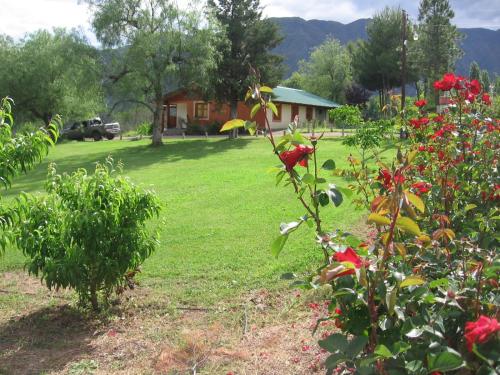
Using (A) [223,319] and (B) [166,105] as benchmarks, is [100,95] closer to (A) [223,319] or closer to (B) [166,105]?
(B) [166,105]

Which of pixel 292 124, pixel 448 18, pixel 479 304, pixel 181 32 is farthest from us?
pixel 448 18

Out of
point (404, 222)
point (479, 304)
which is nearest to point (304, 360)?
point (479, 304)

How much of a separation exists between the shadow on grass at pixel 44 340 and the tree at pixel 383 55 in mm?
41257

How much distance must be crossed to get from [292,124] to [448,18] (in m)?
45.3

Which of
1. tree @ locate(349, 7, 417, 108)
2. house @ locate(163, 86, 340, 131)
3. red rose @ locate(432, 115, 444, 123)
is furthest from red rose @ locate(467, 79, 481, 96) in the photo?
tree @ locate(349, 7, 417, 108)

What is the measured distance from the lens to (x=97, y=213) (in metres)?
4.12

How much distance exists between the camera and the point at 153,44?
74.1 feet

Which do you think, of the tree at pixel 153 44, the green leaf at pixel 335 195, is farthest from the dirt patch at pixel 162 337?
the tree at pixel 153 44

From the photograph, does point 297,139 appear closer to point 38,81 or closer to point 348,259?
point 348,259

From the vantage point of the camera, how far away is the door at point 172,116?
3731 cm

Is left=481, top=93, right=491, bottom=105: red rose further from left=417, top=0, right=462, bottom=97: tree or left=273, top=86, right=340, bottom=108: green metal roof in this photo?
left=417, top=0, right=462, bottom=97: tree

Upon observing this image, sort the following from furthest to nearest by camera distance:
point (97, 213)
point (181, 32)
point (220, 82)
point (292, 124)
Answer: point (220, 82) → point (181, 32) → point (97, 213) → point (292, 124)

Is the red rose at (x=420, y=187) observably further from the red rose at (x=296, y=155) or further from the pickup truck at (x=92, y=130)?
the pickup truck at (x=92, y=130)

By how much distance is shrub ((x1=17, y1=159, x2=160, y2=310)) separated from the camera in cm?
417
